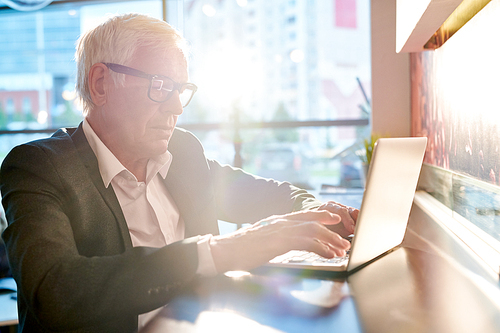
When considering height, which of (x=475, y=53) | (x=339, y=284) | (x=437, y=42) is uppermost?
(x=437, y=42)

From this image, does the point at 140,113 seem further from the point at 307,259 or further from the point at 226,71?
the point at 226,71

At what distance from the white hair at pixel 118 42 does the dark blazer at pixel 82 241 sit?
20 cm

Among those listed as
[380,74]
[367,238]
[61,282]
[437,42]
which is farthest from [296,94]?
[61,282]

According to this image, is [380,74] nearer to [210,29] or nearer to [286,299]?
[210,29]

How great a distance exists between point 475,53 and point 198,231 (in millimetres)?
969

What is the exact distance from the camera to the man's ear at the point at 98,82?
113 centimetres

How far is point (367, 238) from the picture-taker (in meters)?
0.82

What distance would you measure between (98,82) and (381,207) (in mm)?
853

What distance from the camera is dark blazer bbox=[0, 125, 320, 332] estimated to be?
0.70 m

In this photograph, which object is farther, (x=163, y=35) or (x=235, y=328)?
(x=163, y=35)

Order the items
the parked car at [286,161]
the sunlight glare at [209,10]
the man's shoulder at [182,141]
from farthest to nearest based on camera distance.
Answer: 1. the sunlight glare at [209,10]
2. the parked car at [286,161]
3. the man's shoulder at [182,141]

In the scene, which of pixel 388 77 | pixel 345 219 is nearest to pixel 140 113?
pixel 345 219

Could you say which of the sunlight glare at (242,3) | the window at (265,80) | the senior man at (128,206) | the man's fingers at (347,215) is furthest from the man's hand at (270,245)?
the sunlight glare at (242,3)

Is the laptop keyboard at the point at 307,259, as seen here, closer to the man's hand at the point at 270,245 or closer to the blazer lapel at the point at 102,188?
the man's hand at the point at 270,245
